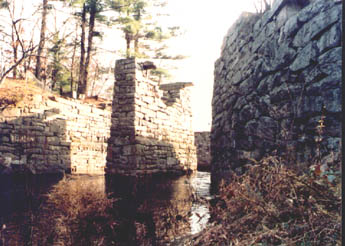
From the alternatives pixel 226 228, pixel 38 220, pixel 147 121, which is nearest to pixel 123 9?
pixel 147 121

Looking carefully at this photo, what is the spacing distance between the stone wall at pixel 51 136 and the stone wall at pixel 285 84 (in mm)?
5647

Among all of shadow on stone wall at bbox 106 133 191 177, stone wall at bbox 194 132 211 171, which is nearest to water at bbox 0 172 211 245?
shadow on stone wall at bbox 106 133 191 177

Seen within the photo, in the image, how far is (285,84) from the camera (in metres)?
3.49

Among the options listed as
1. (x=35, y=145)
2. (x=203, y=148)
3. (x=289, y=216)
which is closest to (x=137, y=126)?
(x=35, y=145)

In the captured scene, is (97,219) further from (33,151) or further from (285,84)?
(33,151)

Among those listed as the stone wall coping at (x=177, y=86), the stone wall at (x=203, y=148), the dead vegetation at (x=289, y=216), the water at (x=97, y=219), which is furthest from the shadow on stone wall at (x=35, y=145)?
the stone wall at (x=203, y=148)

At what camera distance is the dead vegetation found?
1.87 m

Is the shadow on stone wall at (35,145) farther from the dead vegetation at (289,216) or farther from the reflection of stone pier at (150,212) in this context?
the dead vegetation at (289,216)

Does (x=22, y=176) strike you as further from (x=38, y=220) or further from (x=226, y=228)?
(x=226, y=228)

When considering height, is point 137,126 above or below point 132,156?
above

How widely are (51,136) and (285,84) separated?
7.45 meters

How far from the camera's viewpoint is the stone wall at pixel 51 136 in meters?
7.88

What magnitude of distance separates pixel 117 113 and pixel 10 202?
3.28 meters

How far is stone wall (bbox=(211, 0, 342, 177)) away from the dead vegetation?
51 centimetres
